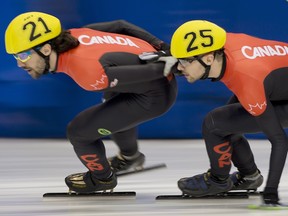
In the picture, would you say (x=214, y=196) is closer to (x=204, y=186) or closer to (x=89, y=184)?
(x=204, y=186)

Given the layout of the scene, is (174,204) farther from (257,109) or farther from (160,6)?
(160,6)

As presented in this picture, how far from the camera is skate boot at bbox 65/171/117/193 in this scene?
19.2 feet

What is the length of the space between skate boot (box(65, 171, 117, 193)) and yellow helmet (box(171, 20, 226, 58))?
110 centimetres

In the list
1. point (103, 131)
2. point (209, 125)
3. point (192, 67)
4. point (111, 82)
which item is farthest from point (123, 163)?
point (192, 67)

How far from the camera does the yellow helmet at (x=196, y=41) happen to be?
5.17m

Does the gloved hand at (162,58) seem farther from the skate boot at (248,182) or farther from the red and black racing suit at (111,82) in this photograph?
the skate boot at (248,182)

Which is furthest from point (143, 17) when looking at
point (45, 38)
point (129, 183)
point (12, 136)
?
point (45, 38)

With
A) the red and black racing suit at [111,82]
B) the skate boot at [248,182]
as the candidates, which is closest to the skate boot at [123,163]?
the red and black racing suit at [111,82]

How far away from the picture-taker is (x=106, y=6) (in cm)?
804

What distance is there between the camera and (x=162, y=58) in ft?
17.5

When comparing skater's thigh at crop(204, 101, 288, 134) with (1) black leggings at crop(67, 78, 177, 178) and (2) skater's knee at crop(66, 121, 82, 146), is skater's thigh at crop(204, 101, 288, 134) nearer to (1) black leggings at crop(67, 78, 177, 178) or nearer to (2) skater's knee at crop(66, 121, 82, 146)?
(1) black leggings at crop(67, 78, 177, 178)

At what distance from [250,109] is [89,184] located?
1.37 m

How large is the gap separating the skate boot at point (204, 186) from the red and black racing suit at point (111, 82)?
498mm

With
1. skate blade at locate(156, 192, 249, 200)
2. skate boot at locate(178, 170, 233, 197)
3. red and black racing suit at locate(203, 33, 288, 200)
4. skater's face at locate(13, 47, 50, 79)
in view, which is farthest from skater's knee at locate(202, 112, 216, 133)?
skater's face at locate(13, 47, 50, 79)
